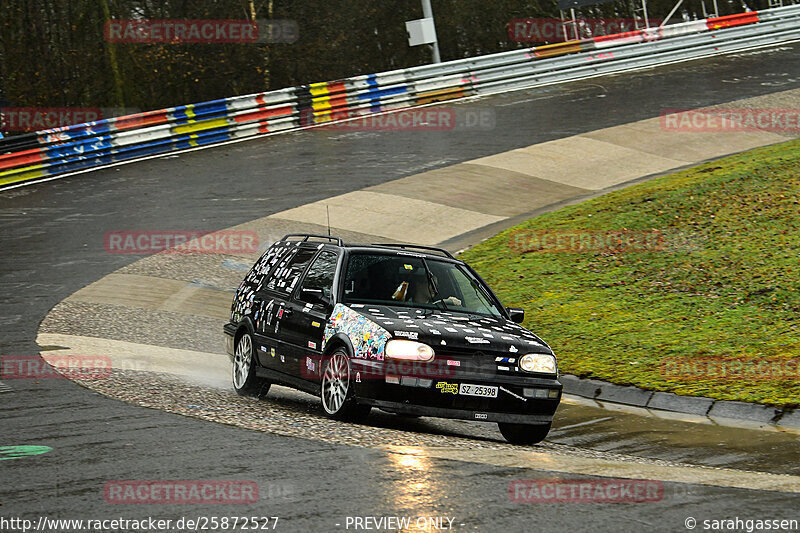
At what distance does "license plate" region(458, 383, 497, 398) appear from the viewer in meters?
8.56

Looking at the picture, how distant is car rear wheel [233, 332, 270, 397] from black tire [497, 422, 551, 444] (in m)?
2.64

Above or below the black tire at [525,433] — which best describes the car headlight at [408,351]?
above

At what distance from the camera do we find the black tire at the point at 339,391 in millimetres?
8701

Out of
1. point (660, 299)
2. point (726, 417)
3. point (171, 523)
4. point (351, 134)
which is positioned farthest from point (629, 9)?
point (171, 523)

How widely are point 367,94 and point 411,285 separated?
2071cm

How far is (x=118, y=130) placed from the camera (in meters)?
26.1

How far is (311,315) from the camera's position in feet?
31.6

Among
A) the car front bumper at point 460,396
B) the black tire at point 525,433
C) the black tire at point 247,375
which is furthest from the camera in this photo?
the black tire at point 247,375

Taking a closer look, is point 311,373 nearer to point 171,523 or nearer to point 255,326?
point 255,326

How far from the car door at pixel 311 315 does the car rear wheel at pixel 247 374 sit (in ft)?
2.48

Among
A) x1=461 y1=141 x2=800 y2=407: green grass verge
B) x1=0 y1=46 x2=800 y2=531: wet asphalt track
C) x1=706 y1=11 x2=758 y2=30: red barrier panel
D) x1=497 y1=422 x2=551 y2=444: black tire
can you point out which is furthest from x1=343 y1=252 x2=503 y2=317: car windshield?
x1=706 y1=11 x2=758 y2=30: red barrier panel

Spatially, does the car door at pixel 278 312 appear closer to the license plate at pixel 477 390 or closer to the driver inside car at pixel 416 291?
the driver inside car at pixel 416 291

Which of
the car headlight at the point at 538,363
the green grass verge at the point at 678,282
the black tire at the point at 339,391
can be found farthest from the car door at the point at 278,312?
the green grass verge at the point at 678,282

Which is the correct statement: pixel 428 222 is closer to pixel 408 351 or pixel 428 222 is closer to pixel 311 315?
pixel 311 315
